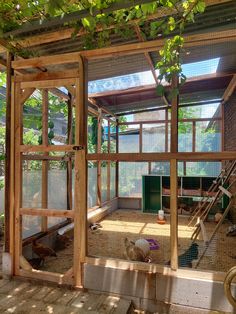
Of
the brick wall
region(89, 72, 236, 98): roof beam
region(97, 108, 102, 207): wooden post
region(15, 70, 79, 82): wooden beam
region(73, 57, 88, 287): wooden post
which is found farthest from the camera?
region(97, 108, 102, 207): wooden post

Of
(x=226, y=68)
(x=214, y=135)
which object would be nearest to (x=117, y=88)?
(x=226, y=68)

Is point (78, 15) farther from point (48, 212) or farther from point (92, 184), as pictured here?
point (92, 184)

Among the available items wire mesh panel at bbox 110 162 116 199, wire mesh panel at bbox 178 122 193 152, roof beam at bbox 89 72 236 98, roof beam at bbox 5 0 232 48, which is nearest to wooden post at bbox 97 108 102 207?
roof beam at bbox 89 72 236 98

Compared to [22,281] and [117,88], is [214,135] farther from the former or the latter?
[22,281]

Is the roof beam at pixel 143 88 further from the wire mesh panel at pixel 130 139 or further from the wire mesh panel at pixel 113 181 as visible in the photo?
the wire mesh panel at pixel 113 181

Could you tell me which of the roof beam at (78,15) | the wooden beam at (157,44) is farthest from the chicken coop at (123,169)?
the roof beam at (78,15)

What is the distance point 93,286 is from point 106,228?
2598 millimetres

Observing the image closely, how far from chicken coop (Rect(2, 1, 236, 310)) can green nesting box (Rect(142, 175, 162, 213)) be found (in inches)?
1.1

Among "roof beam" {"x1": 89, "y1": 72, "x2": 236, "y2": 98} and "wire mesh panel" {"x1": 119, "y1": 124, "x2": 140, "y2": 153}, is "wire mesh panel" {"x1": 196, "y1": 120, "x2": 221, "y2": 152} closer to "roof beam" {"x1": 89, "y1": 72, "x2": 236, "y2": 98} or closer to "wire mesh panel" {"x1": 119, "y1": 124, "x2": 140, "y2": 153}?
"wire mesh panel" {"x1": 119, "y1": 124, "x2": 140, "y2": 153}

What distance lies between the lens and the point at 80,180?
2809mm

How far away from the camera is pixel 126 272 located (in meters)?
2.60

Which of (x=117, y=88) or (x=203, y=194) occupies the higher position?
(x=117, y=88)

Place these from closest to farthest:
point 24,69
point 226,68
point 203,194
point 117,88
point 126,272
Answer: point 126,272 < point 24,69 < point 226,68 < point 117,88 < point 203,194

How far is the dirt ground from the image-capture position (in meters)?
3.43
